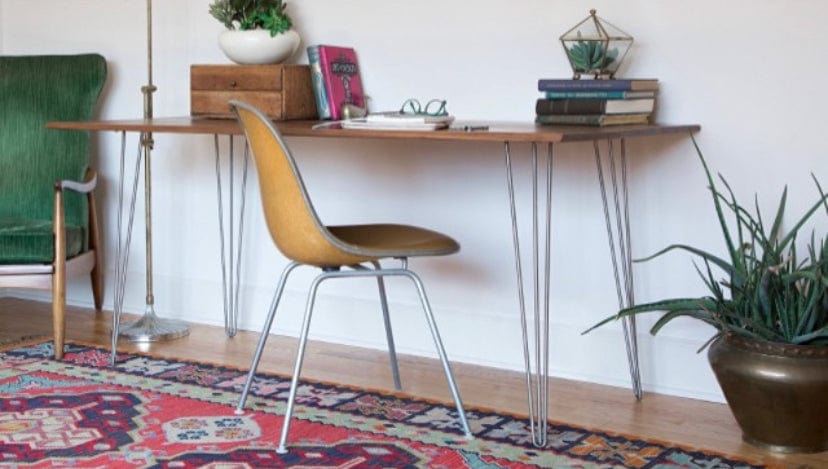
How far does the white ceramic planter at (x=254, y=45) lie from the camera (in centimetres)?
373

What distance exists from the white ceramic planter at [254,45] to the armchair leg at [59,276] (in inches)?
26.0

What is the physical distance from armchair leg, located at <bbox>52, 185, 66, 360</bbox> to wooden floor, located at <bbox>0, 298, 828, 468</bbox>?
218 millimetres

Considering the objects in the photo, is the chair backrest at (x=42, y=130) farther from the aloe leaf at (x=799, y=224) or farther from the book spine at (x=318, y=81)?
the aloe leaf at (x=799, y=224)

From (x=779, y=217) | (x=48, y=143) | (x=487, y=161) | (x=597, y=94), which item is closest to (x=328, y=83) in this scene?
(x=487, y=161)

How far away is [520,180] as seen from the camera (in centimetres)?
361

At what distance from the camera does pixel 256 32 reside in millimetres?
3736

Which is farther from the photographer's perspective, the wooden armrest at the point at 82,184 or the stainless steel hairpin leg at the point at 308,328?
the wooden armrest at the point at 82,184

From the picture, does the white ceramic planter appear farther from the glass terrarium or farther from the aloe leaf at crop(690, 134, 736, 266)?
the aloe leaf at crop(690, 134, 736, 266)

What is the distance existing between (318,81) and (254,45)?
24 centimetres

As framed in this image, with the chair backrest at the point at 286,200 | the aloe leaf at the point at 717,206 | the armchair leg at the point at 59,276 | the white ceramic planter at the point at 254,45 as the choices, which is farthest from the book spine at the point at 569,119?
the armchair leg at the point at 59,276

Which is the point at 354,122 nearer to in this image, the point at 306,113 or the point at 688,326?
the point at 306,113

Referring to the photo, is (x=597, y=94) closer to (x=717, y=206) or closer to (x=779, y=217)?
(x=717, y=206)

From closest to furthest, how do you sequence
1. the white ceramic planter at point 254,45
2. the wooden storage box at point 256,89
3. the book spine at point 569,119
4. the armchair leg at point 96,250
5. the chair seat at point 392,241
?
the chair seat at point 392,241 → the book spine at point 569,119 → the wooden storage box at point 256,89 → the white ceramic planter at point 254,45 → the armchair leg at point 96,250

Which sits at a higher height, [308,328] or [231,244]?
[231,244]
